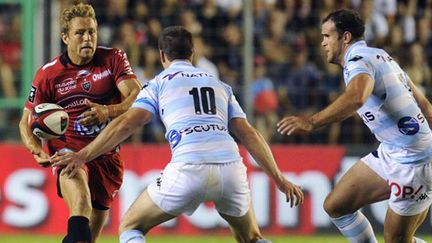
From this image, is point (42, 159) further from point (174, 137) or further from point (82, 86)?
point (174, 137)

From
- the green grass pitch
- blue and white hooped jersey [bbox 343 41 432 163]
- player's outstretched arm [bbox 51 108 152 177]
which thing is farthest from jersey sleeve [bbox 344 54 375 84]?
the green grass pitch

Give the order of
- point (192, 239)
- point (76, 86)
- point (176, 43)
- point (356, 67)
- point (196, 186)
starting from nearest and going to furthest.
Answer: point (196, 186) < point (176, 43) < point (356, 67) < point (76, 86) < point (192, 239)

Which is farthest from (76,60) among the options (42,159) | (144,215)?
(144,215)

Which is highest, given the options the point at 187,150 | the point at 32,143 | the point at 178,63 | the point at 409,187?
the point at 178,63

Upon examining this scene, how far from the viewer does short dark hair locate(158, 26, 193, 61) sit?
8.08 m

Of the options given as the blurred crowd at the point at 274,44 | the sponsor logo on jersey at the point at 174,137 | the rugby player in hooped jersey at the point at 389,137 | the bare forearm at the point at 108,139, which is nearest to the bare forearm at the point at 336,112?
the rugby player in hooped jersey at the point at 389,137

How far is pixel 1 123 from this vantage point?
1496 centimetres

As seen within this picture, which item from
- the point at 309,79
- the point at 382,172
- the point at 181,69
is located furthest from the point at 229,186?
the point at 309,79

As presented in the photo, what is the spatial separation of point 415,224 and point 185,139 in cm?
212

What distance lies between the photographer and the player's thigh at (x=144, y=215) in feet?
25.8

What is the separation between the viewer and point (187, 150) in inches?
309

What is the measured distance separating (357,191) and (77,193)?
222 centimetres

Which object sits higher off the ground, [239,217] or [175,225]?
[239,217]

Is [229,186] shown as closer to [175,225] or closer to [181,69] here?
[181,69]
